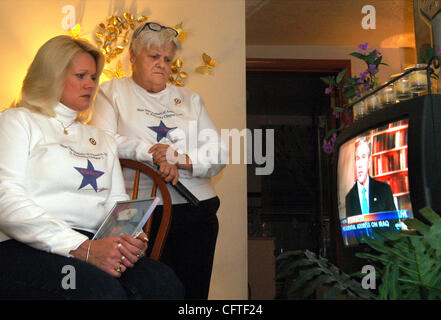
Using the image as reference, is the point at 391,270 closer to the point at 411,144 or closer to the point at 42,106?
the point at 411,144

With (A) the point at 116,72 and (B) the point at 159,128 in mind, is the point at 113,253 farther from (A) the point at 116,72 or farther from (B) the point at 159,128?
(A) the point at 116,72

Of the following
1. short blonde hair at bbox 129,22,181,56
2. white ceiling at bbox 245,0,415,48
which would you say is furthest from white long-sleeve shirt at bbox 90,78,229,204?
white ceiling at bbox 245,0,415,48

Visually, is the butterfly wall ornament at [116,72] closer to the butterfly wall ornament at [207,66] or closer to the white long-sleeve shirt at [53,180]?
the butterfly wall ornament at [207,66]

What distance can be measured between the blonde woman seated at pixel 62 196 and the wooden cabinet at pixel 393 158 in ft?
2.45

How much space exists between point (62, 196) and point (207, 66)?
56.7 inches

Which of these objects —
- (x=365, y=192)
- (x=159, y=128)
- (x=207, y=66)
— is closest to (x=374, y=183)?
(x=365, y=192)

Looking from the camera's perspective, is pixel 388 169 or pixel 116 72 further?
pixel 116 72

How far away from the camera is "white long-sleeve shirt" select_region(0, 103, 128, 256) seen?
4.25ft

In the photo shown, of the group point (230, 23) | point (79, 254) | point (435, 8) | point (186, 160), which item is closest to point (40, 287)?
point (79, 254)

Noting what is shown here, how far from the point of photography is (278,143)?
225 inches

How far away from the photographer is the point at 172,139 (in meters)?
2.02

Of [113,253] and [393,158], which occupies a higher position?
[393,158]

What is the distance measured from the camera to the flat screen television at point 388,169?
57.4 inches

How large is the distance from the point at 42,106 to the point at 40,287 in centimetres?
63
